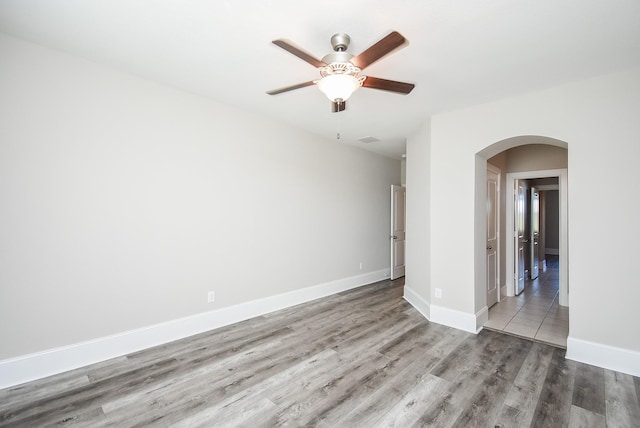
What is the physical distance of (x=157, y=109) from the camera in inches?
118

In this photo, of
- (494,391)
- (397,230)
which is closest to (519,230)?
(397,230)

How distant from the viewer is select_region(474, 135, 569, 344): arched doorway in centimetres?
348

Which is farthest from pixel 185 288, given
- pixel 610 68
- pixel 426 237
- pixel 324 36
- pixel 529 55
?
pixel 610 68

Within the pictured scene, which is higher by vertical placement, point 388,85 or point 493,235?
point 388,85

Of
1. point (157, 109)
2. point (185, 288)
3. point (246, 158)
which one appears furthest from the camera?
point (246, 158)

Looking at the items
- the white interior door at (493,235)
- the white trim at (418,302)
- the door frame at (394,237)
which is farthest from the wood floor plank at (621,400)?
the door frame at (394,237)

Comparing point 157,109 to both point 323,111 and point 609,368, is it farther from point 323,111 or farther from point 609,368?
point 609,368

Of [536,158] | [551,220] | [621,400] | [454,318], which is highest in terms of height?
[536,158]

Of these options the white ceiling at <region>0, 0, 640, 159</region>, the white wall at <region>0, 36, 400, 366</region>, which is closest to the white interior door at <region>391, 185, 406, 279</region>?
the white wall at <region>0, 36, 400, 366</region>

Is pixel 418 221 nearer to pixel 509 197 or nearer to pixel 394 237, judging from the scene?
A: pixel 394 237

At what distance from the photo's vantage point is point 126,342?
2787 millimetres

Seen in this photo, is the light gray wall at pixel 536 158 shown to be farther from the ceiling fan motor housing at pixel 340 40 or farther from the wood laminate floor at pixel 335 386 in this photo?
the ceiling fan motor housing at pixel 340 40

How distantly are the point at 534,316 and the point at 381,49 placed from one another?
4.10 meters

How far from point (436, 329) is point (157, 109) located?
13.2ft
